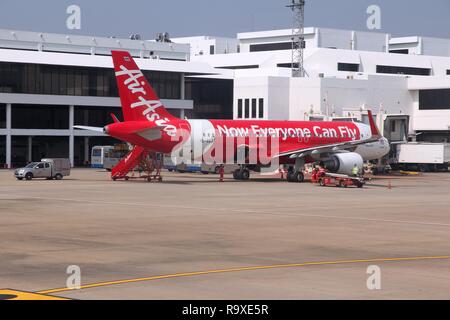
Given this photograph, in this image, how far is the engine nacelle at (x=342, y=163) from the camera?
231 feet

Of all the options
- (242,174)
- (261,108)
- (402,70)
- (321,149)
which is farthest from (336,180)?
(402,70)

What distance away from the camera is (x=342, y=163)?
231ft

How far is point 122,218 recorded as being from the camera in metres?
38.6

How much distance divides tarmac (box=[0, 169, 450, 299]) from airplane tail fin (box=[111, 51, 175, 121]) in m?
13.1

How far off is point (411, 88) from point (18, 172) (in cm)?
5704

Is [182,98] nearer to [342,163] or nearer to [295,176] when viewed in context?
[295,176]

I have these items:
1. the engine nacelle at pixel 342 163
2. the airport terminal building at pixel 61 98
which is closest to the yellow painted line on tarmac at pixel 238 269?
the engine nacelle at pixel 342 163

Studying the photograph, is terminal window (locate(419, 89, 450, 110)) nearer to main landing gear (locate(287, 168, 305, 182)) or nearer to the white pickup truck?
main landing gear (locate(287, 168, 305, 182))

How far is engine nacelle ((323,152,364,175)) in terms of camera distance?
70.5 m

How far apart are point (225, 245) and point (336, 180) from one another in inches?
1542

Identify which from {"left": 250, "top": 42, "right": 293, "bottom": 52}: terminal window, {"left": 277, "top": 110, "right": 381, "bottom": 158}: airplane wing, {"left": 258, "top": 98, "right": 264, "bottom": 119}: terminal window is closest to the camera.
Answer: {"left": 277, "top": 110, "right": 381, "bottom": 158}: airplane wing

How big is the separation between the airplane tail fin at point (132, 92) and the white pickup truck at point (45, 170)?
37.7 feet

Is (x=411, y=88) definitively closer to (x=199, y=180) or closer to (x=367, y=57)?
(x=367, y=57)

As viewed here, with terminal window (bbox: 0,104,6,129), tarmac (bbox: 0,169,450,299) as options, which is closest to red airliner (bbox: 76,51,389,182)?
tarmac (bbox: 0,169,450,299)
